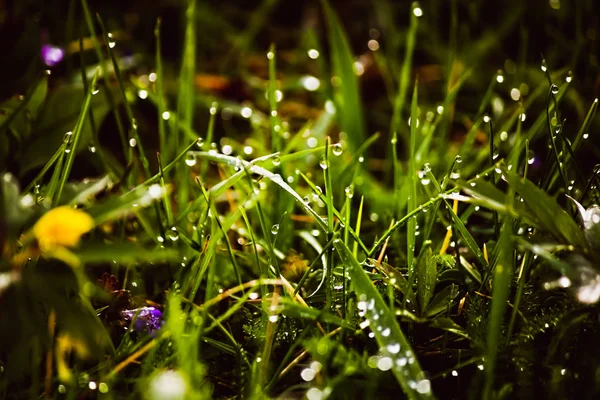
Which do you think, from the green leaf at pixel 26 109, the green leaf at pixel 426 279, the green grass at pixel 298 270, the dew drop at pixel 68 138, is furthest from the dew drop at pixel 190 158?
the green leaf at pixel 426 279

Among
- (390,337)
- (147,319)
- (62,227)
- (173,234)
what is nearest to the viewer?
(62,227)

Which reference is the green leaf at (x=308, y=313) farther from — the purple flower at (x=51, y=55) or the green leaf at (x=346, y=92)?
the purple flower at (x=51, y=55)

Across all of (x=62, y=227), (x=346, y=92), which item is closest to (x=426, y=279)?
(x=62, y=227)

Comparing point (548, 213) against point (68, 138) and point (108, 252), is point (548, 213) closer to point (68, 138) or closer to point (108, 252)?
point (108, 252)

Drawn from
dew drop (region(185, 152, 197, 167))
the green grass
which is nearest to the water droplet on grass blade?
the green grass

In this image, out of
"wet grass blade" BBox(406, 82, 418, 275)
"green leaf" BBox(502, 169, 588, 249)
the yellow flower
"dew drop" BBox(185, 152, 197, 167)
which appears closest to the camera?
the yellow flower

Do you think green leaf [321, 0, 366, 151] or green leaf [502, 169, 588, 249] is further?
green leaf [321, 0, 366, 151]

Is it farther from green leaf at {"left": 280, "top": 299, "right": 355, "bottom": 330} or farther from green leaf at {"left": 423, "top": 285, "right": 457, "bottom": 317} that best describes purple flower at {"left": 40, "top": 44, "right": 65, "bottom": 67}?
green leaf at {"left": 423, "top": 285, "right": 457, "bottom": 317}

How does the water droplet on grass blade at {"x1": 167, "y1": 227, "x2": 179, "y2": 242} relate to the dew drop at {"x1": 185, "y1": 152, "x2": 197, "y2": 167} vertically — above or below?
below
